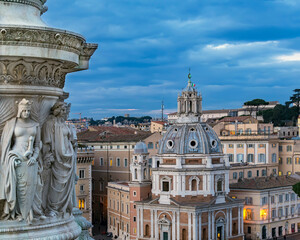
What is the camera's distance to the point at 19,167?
4766 mm

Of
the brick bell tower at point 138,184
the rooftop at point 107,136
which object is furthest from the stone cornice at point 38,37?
the rooftop at point 107,136

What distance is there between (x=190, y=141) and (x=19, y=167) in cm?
4711

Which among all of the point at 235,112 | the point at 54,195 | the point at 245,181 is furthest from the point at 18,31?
the point at 235,112

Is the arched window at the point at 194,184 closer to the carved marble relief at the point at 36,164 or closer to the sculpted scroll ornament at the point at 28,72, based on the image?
the carved marble relief at the point at 36,164

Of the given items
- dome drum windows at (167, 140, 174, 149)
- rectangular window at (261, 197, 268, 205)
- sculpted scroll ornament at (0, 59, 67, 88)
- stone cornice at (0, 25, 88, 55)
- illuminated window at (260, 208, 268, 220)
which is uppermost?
stone cornice at (0, 25, 88, 55)

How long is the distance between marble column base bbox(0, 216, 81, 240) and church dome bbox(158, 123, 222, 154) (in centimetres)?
4617

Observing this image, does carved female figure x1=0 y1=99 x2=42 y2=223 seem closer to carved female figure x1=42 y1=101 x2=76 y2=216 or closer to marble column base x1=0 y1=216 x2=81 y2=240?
marble column base x1=0 y1=216 x2=81 y2=240

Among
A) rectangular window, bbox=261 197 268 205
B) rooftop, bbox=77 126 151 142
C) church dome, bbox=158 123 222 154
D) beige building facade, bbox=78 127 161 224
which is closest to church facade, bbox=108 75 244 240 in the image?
church dome, bbox=158 123 222 154

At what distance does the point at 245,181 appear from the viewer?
2178 inches

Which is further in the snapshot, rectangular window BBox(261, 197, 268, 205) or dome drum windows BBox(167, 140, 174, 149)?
rectangular window BBox(261, 197, 268, 205)

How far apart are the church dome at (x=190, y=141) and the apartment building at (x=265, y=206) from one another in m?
5.46

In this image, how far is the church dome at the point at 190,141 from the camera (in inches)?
2020

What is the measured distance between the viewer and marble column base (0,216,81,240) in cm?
475

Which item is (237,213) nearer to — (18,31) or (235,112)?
(18,31)
